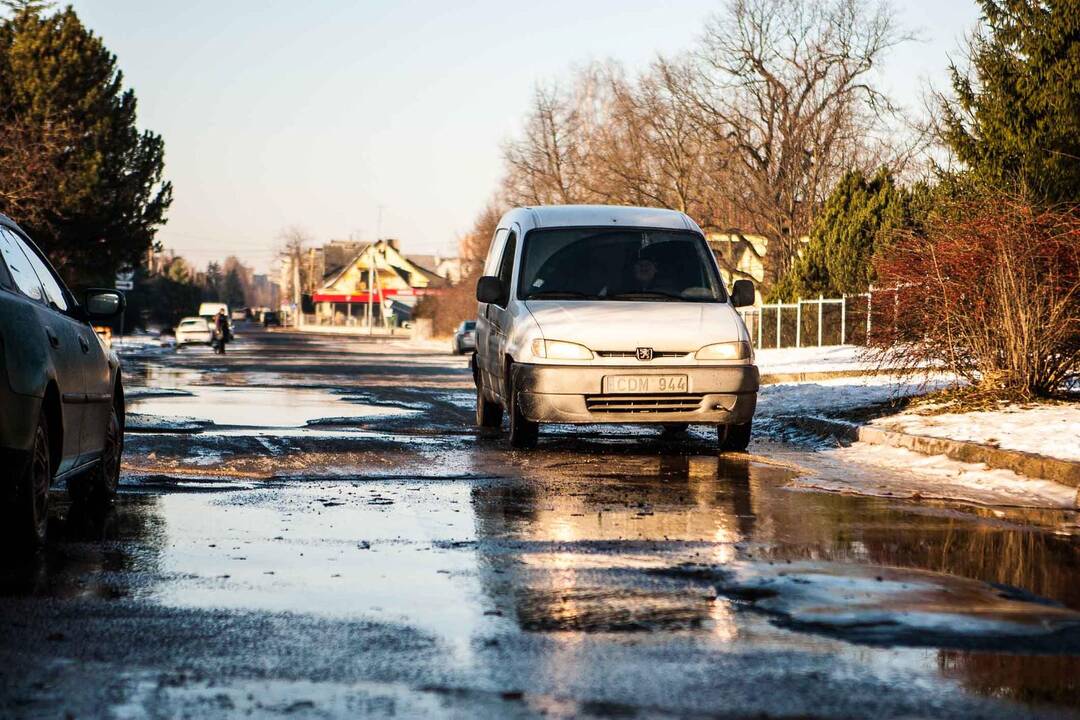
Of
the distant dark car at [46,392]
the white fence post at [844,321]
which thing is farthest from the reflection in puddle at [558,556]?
the white fence post at [844,321]

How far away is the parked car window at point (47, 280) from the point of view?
789 cm

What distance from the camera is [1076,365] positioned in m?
14.4

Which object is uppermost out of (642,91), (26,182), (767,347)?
(642,91)

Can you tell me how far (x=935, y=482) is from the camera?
33.9 ft

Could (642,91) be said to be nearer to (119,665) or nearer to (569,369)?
(569,369)

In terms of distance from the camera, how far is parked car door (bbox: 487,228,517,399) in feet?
43.2

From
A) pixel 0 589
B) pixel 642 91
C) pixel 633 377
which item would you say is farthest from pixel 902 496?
pixel 642 91

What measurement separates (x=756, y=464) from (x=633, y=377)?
125 centimetres

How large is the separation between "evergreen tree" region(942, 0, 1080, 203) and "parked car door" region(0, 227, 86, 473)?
65.7 feet

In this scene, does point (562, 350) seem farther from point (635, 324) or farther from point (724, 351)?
point (724, 351)

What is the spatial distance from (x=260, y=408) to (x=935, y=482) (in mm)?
10518

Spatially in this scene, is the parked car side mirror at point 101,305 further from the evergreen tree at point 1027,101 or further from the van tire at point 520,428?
the evergreen tree at point 1027,101

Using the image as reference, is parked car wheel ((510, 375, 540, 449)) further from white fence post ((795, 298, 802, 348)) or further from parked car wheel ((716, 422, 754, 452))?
white fence post ((795, 298, 802, 348))

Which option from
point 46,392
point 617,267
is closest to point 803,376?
point 617,267
